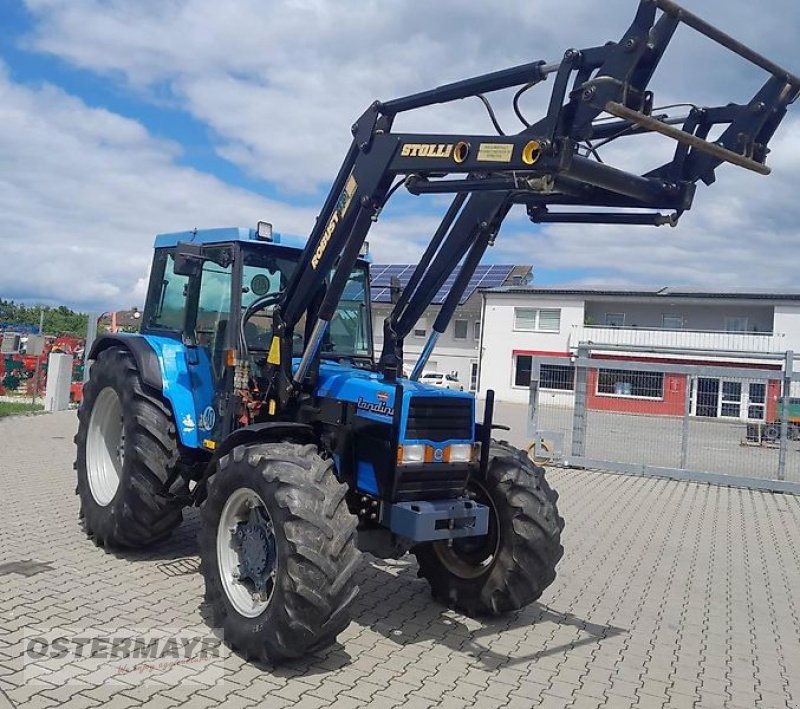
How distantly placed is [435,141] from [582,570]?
451 cm

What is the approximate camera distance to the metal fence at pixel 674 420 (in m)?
13.2

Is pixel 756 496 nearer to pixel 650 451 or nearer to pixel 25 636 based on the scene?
pixel 650 451

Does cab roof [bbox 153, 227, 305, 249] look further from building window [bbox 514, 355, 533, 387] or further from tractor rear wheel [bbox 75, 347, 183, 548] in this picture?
building window [bbox 514, 355, 533, 387]

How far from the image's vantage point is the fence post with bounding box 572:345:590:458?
14.1 m

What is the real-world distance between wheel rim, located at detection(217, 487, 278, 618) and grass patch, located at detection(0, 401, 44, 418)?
1311 cm

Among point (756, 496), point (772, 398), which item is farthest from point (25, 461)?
point (772, 398)

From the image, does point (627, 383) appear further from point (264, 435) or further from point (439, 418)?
point (264, 435)

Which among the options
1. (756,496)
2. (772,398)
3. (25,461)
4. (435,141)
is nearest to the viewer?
(435,141)

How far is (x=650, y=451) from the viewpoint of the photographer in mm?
13891

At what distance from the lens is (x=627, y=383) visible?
14430 millimetres

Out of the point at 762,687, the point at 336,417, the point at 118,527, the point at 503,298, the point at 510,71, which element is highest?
the point at 503,298

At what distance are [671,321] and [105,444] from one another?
3504cm

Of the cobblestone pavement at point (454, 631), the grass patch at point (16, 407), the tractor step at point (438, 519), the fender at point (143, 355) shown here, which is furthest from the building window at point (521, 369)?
the tractor step at point (438, 519)

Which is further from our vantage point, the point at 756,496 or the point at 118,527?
the point at 756,496
